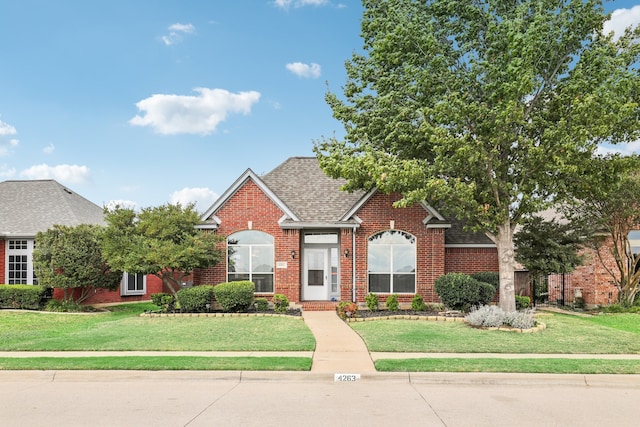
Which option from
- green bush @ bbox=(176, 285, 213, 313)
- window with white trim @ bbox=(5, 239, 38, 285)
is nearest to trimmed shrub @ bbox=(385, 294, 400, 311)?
green bush @ bbox=(176, 285, 213, 313)

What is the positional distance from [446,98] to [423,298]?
8.29m

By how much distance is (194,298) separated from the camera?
17.9 metres

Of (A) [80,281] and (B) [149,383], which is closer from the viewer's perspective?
(B) [149,383]

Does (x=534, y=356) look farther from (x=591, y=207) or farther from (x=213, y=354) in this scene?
(x=591, y=207)

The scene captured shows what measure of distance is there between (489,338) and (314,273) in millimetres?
9128

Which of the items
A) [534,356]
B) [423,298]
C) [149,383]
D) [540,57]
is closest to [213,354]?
[149,383]

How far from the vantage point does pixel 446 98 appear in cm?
1495

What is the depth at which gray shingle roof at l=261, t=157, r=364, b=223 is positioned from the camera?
20500 millimetres

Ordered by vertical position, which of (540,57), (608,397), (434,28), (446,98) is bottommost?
(608,397)

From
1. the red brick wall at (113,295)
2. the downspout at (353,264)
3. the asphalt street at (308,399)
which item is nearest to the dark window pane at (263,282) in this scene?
the downspout at (353,264)

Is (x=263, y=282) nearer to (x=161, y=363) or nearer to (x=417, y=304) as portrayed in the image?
(x=417, y=304)

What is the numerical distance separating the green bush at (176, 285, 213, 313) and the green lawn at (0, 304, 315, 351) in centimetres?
86

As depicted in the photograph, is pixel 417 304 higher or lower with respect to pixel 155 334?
higher

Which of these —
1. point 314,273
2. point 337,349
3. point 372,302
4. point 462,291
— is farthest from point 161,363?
point 314,273
